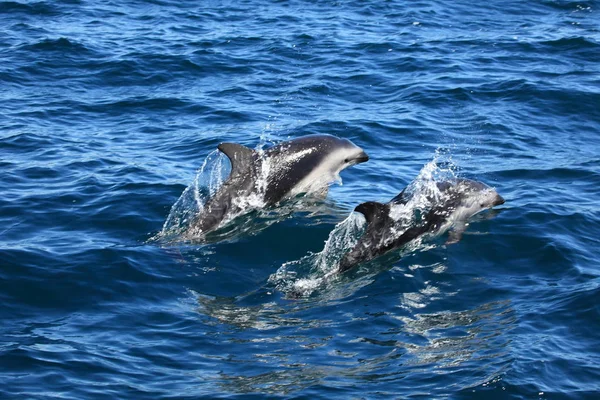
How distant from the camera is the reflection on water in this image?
33.1 ft

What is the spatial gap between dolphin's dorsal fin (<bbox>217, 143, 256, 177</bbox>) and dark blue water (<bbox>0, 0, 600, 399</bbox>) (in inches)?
46.1

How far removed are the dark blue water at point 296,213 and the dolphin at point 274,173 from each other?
59cm

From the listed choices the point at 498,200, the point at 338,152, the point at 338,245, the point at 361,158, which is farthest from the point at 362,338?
the point at 361,158

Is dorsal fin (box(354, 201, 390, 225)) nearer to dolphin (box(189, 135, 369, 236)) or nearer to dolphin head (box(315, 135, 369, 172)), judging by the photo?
dolphin (box(189, 135, 369, 236))

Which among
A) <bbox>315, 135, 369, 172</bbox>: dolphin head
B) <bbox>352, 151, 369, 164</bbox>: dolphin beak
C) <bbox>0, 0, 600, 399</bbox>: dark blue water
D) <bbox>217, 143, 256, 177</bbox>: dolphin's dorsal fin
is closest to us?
<bbox>0, 0, 600, 399</bbox>: dark blue water

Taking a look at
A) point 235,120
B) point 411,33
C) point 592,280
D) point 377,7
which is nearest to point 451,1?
point 377,7

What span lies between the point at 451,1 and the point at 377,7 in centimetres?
280

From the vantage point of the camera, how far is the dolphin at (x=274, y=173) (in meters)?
14.9

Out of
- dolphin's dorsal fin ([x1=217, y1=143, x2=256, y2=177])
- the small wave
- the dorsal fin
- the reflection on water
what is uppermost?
dolphin's dorsal fin ([x1=217, y1=143, x2=256, y2=177])

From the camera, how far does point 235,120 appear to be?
67.6 feet

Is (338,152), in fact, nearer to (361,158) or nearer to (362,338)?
(361,158)

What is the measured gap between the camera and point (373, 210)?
1323 cm

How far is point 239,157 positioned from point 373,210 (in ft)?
9.15

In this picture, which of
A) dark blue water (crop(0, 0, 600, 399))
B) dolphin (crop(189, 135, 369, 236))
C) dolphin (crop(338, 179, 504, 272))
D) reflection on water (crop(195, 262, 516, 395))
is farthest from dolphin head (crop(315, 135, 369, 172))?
reflection on water (crop(195, 262, 516, 395))
